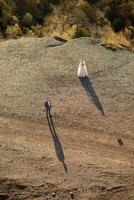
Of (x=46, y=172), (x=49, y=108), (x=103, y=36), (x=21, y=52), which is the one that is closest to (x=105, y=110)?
(x=49, y=108)

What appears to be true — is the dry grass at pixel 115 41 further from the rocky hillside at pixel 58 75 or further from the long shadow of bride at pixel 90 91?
the long shadow of bride at pixel 90 91

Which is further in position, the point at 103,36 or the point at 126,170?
the point at 103,36

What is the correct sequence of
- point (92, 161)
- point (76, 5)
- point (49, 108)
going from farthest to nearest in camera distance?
point (76, 5) → point (49, 108) → point (92, 161)

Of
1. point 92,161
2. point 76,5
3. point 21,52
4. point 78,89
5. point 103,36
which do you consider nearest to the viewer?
point 92,161

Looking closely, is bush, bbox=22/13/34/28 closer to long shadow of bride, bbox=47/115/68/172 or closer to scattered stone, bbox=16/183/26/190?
long shadow of bride, bbox=47/115/68/172

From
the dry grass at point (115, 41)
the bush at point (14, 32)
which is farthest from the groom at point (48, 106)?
the bush at point (14, 32)

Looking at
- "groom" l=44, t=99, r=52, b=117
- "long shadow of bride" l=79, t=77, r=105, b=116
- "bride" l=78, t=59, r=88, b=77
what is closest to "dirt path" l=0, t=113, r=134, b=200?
"groom" l=44, t=99, r=52, b=117

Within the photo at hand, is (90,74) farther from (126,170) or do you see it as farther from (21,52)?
(126,170)
